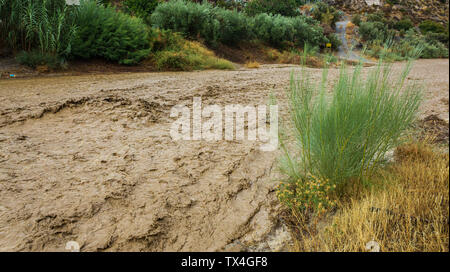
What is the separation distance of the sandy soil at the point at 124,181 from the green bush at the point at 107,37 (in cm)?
293

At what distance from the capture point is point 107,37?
6.48 m

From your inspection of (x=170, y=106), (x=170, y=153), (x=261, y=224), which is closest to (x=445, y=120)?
(x=261, y=224)

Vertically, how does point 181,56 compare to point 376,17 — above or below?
below

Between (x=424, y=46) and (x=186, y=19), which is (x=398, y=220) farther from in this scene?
(x=186, y=19)

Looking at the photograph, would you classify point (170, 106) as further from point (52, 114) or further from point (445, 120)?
point (445, 120)

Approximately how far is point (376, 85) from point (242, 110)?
2.13 m

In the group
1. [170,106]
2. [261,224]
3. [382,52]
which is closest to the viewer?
[382,52]

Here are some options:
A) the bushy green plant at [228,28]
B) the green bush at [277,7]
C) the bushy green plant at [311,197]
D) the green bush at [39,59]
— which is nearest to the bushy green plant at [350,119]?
the bushy green plant at [311,197]

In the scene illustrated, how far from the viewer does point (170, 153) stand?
2.43 meters

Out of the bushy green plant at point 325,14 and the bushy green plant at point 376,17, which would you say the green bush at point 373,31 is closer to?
the bushy green plant at point 376,17

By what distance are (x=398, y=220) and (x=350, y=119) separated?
584 millimetres

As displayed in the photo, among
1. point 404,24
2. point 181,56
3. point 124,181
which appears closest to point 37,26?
point 181,56

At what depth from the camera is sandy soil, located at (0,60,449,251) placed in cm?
148

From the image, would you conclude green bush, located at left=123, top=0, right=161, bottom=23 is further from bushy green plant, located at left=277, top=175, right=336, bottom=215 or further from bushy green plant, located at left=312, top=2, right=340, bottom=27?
bushy green plant, located at left=277, top=175, right=336, bottom=215
